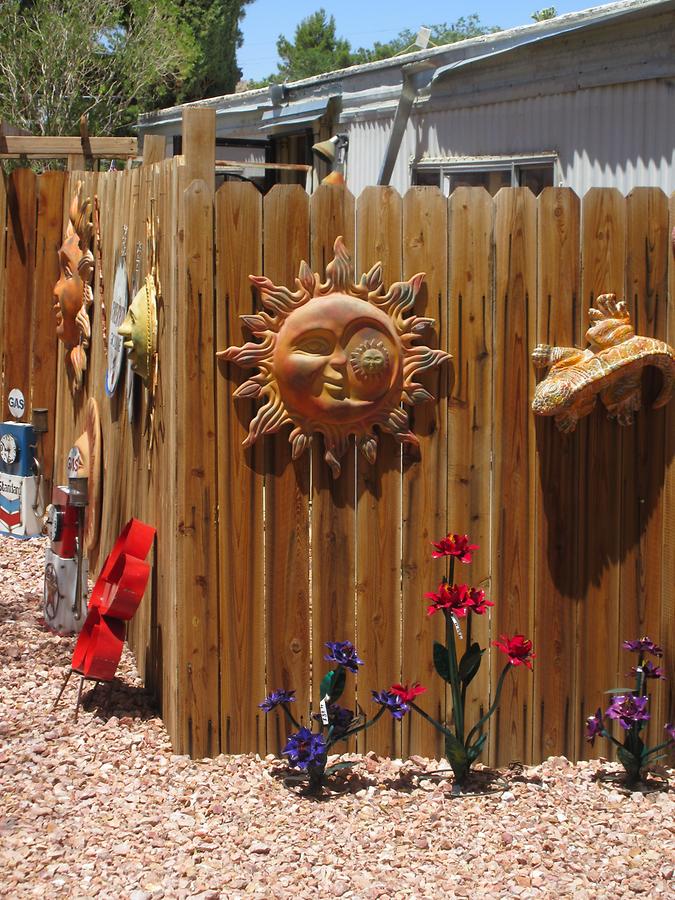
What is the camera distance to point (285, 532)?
4305 millimetres

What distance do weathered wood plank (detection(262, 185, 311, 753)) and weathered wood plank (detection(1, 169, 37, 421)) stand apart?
4707 millimetres

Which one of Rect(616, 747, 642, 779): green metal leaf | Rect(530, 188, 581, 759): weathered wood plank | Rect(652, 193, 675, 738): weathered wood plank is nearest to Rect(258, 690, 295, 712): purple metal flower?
Rect(530, 188, 581, 759): weathered wood plank

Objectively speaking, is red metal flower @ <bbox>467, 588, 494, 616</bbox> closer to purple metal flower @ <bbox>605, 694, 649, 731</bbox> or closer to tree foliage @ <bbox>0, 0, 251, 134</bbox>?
purple metal flower @ <bbox>605, 694, 649, 731</bbox>

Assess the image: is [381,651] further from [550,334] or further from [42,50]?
[42,50]

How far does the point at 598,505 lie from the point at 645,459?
24 centimetres

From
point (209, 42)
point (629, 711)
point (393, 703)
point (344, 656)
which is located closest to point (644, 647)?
point (629, 711)

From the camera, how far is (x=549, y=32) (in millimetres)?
8617

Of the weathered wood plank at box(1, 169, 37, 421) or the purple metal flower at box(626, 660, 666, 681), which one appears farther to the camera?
the weathered wood plank at box(1, 169, 37, 421)

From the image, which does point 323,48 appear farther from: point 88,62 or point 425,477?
point 425,477

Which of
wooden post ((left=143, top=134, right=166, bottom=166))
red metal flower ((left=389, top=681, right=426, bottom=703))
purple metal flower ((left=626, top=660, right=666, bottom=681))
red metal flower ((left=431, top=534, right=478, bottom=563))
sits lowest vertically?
red metal flower ((left=389, top=681, right=426, bottom=703))

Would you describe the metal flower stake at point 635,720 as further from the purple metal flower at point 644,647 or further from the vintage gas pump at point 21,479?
the vintage gas pump at point 21,479

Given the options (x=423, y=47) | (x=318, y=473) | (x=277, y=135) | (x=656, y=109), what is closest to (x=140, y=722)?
(x=318, y=473)

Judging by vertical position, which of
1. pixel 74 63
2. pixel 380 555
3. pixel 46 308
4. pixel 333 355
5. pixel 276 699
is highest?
pixel 74 63

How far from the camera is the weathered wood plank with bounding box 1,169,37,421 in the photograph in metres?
8.52
